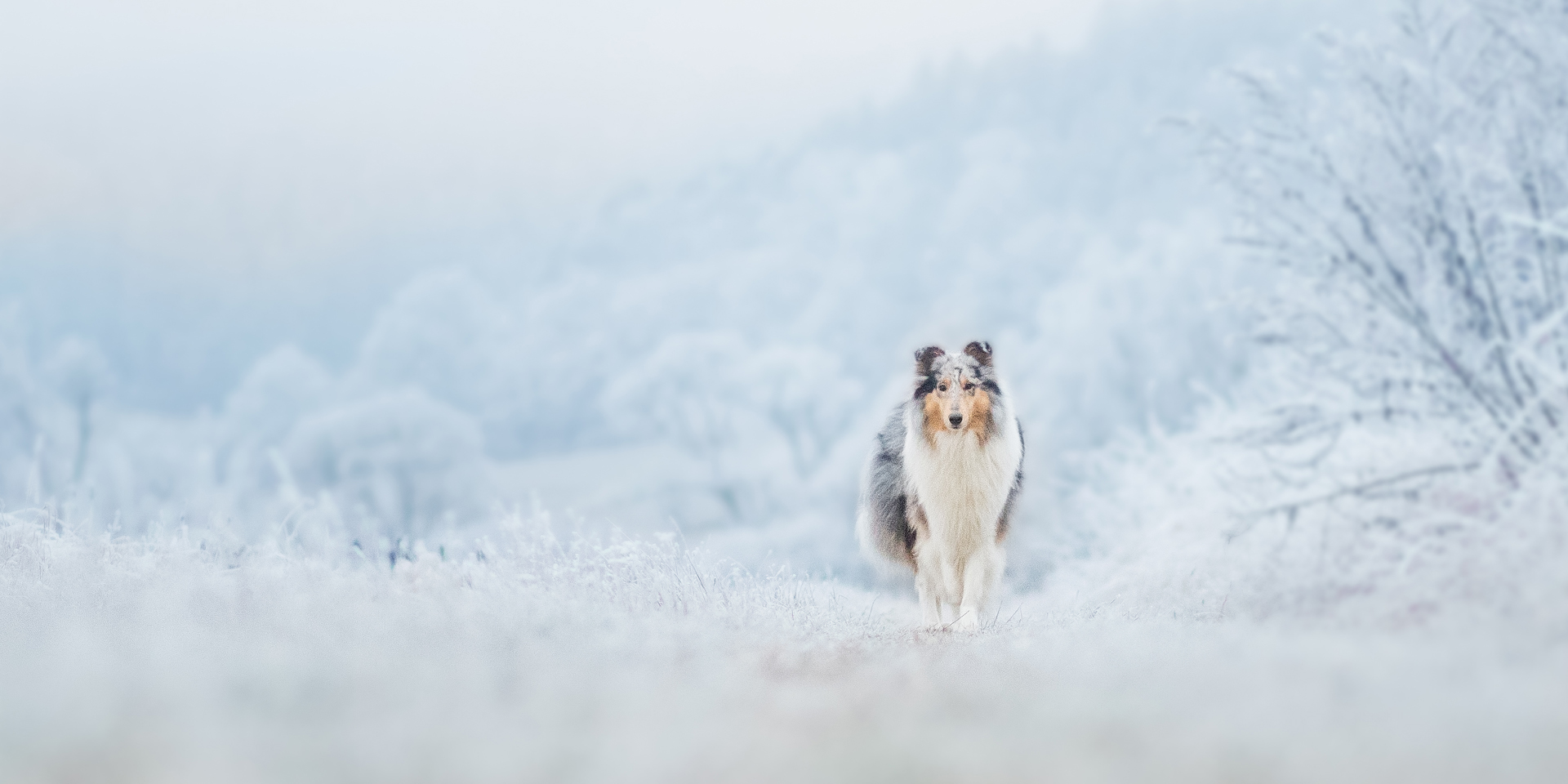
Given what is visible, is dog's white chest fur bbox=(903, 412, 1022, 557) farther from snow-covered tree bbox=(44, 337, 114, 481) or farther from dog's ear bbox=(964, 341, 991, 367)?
snow-covered tree bbox=(44, 337, 114, 481)

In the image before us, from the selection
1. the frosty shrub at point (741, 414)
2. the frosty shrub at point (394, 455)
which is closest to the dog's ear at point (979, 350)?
the frosty shrub at point (741, 414)

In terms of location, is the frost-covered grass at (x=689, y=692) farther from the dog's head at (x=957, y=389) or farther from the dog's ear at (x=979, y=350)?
the dog's ear at (x=979, y=350)

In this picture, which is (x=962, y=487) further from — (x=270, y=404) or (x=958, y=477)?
Result: (x=270, y=404)

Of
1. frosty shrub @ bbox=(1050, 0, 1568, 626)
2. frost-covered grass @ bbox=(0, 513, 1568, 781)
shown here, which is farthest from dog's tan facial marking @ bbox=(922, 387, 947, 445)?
frosty shrub @ bbox=(1050, 0, 1568, 626)

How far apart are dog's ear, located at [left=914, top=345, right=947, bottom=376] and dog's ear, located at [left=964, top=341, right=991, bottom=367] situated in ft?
0.49

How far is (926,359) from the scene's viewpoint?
19.4 feet

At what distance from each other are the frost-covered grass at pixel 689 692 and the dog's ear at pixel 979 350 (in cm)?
170

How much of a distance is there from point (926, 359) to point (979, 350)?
0.33 meters

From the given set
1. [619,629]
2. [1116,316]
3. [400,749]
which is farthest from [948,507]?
[1116,316]

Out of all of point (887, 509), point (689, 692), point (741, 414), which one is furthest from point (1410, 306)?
point (741, 414)

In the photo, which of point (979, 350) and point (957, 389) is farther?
point (979, 350)

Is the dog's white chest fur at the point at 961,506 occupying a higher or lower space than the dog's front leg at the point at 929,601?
higher

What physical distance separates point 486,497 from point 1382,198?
671 inches

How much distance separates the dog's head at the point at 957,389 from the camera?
5629mm
